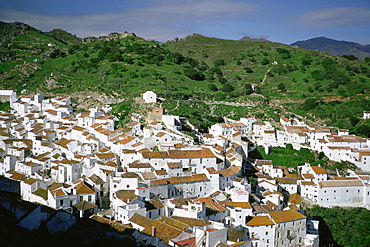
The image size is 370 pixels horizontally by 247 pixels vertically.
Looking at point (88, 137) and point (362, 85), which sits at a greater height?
point (362, 85)

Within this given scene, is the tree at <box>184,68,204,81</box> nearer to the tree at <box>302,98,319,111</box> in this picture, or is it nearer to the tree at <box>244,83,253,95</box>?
the tree at <box>244,83,253,95</box>

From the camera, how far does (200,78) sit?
6688 centimetres

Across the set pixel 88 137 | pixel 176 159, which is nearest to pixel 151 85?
pixel 88 137

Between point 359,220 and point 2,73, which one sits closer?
point 359,220

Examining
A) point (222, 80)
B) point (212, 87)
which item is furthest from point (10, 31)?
point (212, 87)

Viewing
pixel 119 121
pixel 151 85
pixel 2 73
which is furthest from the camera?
pixel 2 73

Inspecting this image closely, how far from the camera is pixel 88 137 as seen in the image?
3538 cm

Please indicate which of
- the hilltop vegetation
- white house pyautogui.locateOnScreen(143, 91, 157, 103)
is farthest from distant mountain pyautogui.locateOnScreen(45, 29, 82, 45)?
white house pyautogui.locateOnScreen(143, 91, 157, 103)

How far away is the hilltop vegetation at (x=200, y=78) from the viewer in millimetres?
50094

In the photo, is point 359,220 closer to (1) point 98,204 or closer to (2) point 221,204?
(2) point 221,204

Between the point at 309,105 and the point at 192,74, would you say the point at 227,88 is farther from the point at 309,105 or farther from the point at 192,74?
the point at 309,105

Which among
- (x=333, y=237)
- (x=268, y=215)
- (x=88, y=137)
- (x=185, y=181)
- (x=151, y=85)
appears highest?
Result: (x=151, y=85)

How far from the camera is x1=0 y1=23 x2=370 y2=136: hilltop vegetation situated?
50094 millimetres

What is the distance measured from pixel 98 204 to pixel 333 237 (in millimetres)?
18917
